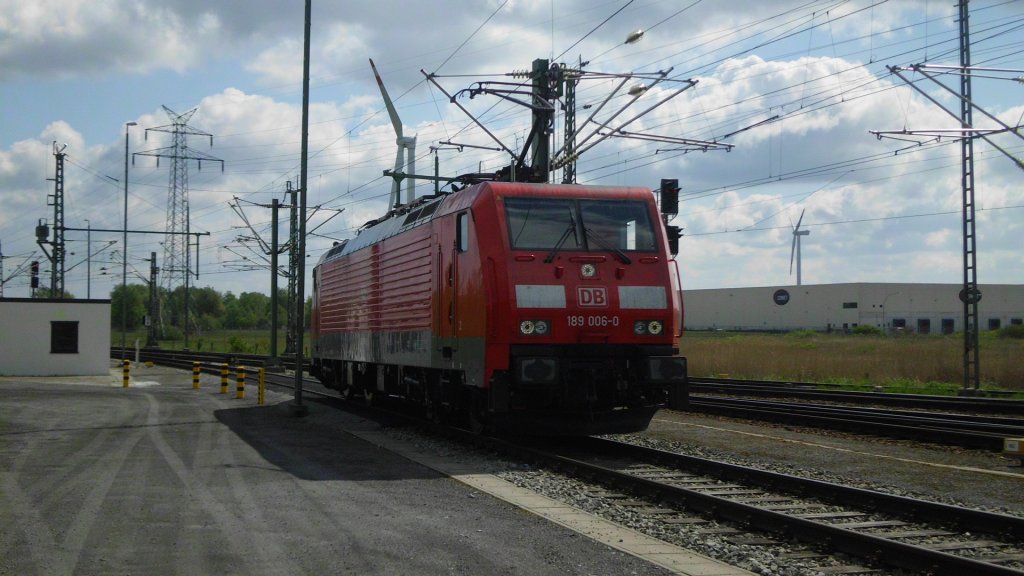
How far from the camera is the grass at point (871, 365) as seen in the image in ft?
90.8

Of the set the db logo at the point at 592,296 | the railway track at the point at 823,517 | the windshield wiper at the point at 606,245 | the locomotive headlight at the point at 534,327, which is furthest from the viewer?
the windshield wiper at the point at 606,245

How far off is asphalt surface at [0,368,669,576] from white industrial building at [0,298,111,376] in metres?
20.2

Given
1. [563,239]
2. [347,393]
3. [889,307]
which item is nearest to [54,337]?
[347,393]

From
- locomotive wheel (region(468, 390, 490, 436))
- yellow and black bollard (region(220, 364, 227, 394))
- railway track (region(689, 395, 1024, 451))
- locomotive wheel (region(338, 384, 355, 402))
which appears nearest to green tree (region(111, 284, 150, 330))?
yellow and black bollard (region(220, 364, 227, 394))

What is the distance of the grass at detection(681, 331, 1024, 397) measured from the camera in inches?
1089

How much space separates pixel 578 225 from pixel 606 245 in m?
0.46

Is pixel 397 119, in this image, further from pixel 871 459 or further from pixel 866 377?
pixel 871 459

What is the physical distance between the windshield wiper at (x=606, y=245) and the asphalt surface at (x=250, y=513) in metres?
3.76

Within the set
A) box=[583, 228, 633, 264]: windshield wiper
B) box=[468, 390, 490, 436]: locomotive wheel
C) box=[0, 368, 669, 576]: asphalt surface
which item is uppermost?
box=[583, 228, 633, 264]: windshield wiper

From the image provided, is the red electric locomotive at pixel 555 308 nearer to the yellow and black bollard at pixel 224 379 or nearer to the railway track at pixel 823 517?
the railway track at pixel 823 517

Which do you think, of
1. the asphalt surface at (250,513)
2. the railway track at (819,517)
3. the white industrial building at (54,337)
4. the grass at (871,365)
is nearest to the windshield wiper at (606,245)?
the railway track at (819,517)

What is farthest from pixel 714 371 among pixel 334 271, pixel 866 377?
pixel 334 271

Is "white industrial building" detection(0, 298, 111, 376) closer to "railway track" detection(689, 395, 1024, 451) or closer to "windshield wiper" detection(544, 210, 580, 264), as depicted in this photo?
"railway track" detection(689, 395, 1024, 451)

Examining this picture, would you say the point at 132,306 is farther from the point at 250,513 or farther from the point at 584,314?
the point at 250,513
